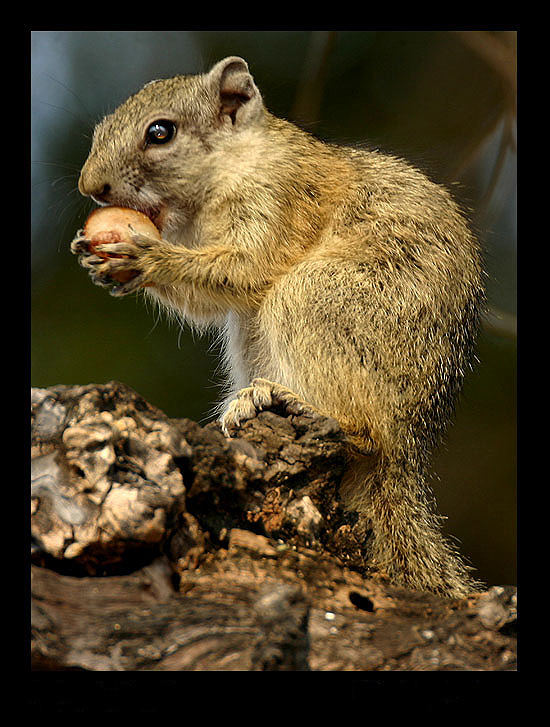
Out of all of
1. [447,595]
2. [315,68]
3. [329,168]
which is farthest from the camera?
[315,68]

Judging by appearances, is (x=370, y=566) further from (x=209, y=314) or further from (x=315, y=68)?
(x=315, y=68)

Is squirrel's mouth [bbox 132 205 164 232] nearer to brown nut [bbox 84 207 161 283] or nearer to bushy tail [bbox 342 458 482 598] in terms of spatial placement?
brown nut [bbox 84 207 161 283]

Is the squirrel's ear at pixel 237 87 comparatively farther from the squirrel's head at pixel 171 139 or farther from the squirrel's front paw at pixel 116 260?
the squirrel's front paw at pixel 116 260

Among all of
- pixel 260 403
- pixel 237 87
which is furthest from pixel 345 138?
pixel 260 403

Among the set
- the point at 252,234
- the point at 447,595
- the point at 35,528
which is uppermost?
the point at 252,234

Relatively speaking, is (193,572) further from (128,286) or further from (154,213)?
(154,213)

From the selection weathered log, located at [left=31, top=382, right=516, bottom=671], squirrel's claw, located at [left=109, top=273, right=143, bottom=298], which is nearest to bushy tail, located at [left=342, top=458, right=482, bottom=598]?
weathered log, located at [left=31, top=382, right=516, bottom=671]

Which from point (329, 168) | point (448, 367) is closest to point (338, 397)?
point (448, 367)
